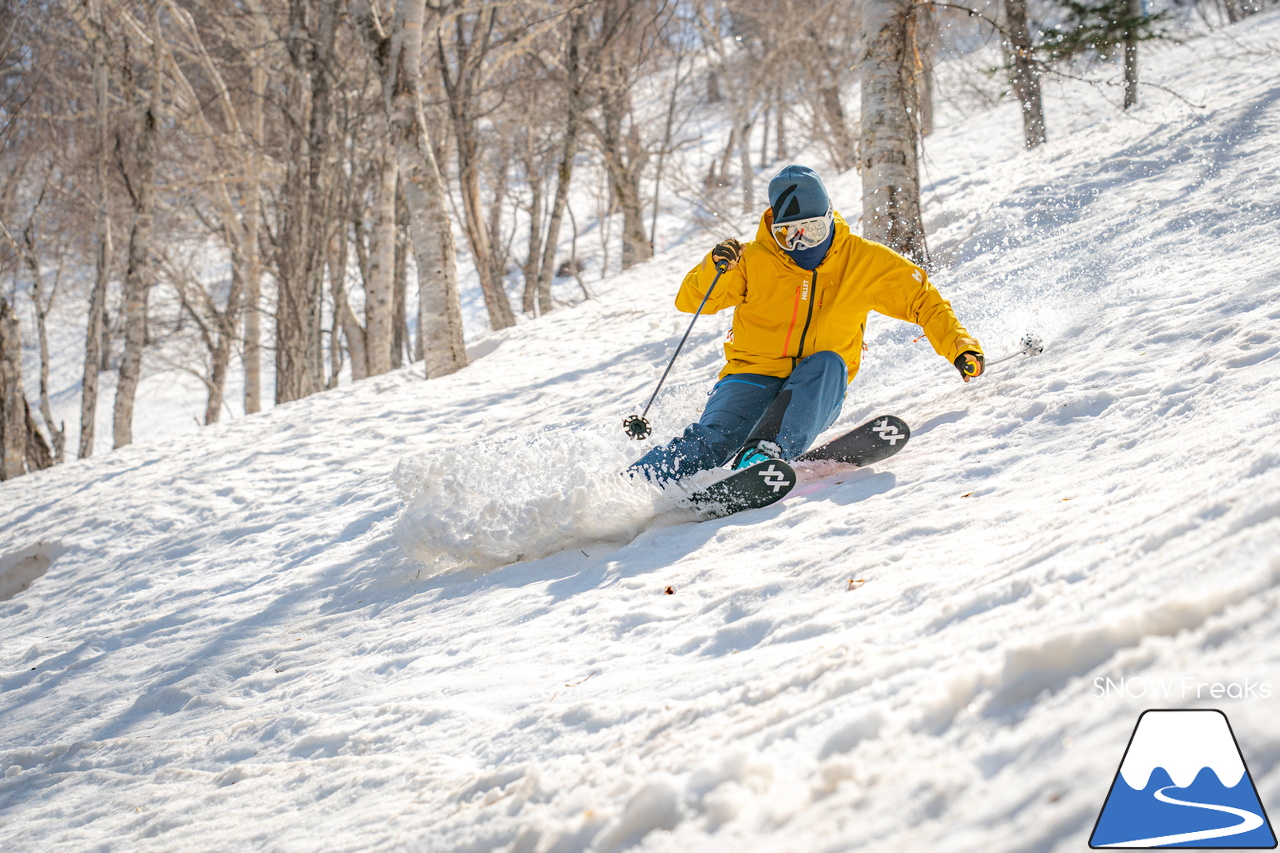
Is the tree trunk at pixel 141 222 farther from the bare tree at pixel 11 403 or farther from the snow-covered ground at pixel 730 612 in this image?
the snow-covered ground at pixel 730 612

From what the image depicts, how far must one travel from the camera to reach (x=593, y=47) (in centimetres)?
1325

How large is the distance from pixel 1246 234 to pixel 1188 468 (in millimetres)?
3064

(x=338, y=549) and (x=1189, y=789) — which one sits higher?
(x=338, y=549)

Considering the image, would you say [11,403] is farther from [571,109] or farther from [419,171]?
[571,109]

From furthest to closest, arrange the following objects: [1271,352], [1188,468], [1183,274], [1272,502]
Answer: [1183,274] < [1271,352] < [1188,468] < [1272,502]

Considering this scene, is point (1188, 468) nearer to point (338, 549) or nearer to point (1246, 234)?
point (1246, 234)

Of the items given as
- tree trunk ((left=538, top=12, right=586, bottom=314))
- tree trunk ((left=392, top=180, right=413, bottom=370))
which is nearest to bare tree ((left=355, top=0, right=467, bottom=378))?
tree trunk ((left=538, top=12, right=586, bottom=314))

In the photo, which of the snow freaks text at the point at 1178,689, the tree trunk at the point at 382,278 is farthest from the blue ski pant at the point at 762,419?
the tree trunk at the point at 382,278

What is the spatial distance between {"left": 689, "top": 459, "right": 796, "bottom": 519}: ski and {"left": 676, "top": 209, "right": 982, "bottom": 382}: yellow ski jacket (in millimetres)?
630

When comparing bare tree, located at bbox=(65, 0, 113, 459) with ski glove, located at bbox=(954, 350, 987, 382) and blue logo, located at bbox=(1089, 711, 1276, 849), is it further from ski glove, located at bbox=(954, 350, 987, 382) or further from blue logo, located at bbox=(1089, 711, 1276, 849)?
blue logo, located at bbox=(1089, 711, 1276, 849)

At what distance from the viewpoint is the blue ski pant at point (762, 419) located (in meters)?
3.36

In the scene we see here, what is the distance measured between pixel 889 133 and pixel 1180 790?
5.23 meters

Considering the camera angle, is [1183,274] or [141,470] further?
[141,470]

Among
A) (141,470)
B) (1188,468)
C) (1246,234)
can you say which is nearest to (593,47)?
(141,470)
